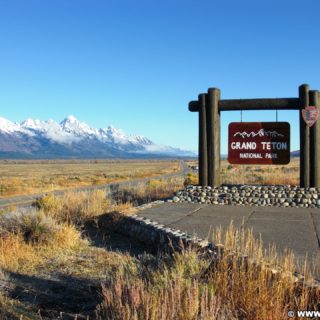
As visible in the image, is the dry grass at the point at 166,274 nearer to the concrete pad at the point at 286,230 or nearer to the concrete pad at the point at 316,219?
the concrete pad at the point at 286,230

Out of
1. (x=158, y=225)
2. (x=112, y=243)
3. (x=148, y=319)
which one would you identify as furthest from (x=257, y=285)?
(x=112, y=243)

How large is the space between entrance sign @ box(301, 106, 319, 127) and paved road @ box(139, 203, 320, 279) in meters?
2.81

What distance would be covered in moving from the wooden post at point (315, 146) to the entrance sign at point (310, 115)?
Result: 0.11 meters

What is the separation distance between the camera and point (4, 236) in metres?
9.55

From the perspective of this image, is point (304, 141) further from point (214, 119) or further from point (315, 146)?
point (214, 119)

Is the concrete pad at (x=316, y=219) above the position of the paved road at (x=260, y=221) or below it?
below

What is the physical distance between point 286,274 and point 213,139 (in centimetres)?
955

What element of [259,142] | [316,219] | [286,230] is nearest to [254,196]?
[259,142]

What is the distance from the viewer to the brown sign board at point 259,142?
1410cm

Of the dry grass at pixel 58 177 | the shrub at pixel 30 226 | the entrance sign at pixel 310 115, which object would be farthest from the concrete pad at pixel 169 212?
the dry grass at pixel 58 177

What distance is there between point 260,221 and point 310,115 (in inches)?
188

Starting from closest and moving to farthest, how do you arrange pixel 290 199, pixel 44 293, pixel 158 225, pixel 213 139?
pixel 44 293 → pixel 158 225 → pixel 290 199 → pixel 213 139

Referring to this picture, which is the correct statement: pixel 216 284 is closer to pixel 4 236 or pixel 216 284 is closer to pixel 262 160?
pixel 4 236

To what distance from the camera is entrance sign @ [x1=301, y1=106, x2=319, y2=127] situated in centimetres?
1303
